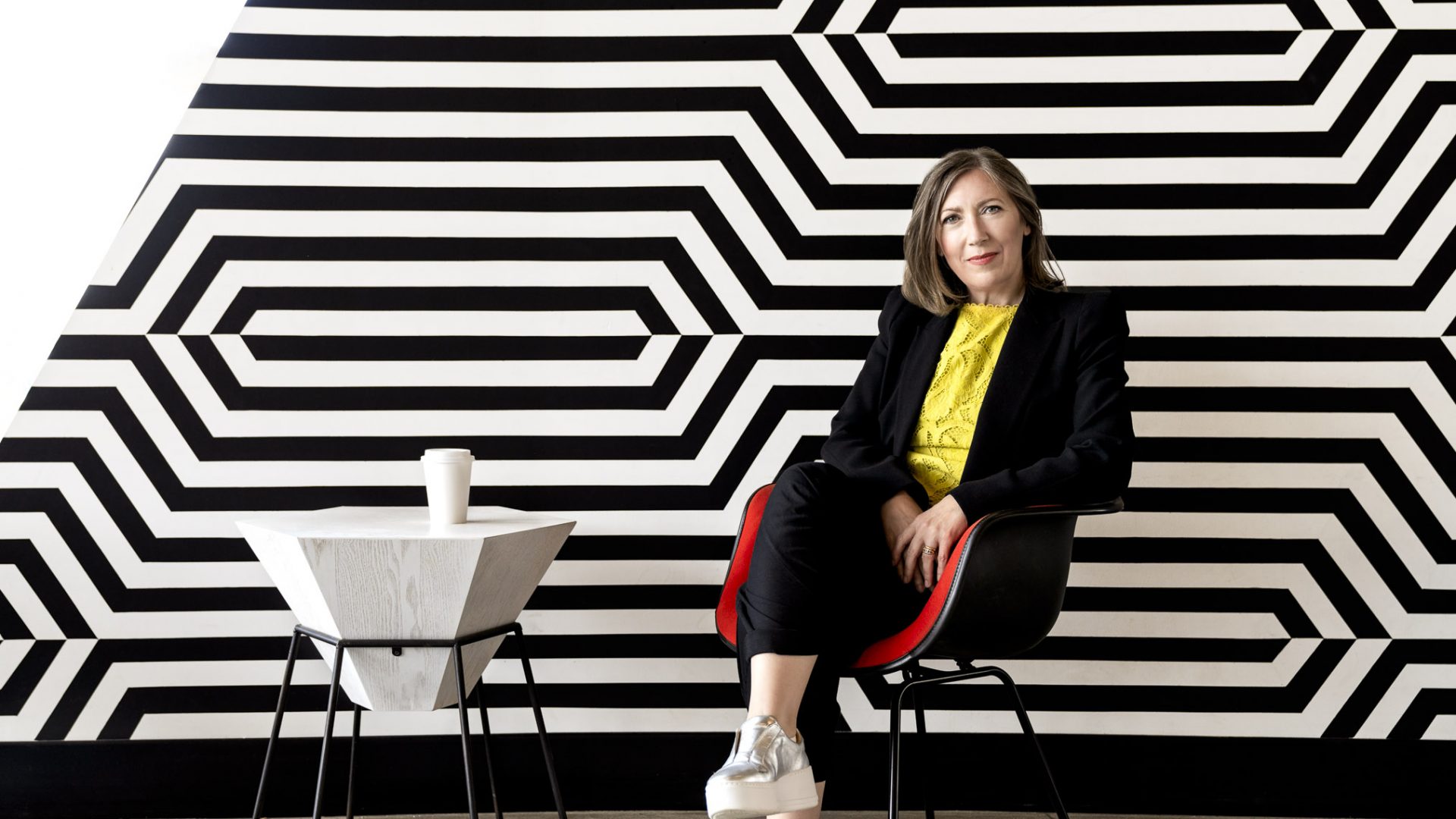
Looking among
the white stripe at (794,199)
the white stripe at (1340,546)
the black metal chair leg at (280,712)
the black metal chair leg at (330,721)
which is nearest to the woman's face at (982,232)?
the white stripe at (794,199)

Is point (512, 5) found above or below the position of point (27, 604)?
Answer: above

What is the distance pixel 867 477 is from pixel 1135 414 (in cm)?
85

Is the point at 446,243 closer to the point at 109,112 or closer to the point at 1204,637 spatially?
the point at 109,112

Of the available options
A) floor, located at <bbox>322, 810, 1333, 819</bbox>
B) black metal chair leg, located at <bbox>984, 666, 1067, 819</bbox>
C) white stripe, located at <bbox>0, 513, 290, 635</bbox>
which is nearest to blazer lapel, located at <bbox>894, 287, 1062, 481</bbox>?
black metal chair leg, located at <bbox>984, 666, 1067, 819</bbox>

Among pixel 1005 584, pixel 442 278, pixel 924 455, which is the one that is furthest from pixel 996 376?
pixel 442 278

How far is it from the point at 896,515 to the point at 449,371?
1134 mm

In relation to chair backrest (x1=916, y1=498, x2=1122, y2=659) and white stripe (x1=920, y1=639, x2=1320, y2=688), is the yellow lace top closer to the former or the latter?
chair backrest (x1=916, y1=498, x2=1122, y2=659)

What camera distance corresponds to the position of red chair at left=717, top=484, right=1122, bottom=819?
1.49m

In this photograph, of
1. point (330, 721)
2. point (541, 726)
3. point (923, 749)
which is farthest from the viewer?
point (541, 726)

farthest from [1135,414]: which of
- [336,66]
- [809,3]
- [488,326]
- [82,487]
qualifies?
[82,487]

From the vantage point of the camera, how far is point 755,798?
1.37m

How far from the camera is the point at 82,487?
2.18m

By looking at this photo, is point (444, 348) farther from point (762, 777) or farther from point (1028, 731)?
point (1028, 731)

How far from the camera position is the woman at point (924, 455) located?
1478 millimetres
